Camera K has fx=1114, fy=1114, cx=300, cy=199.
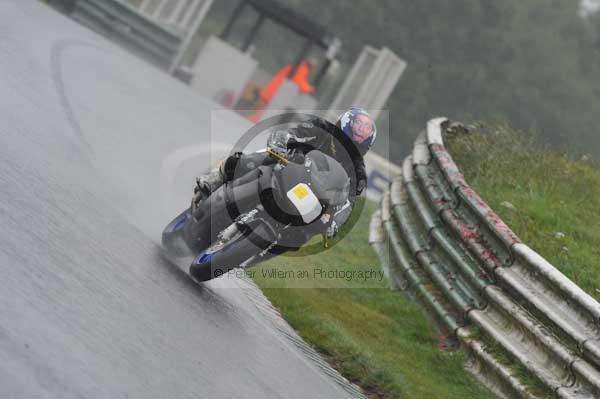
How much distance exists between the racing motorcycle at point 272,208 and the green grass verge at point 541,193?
318 centimetres

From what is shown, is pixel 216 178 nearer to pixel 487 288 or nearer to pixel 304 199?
pixel 304 199

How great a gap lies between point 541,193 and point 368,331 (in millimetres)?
3883

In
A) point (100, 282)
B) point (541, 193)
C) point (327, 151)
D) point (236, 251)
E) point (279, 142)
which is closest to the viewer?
point (100, 282)

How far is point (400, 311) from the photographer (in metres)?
11.7

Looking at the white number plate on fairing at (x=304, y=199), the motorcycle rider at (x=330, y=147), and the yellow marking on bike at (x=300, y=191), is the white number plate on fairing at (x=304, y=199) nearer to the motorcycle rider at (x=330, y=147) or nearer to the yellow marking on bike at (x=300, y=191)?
the yellow marking on bike at (x=300, y=191)

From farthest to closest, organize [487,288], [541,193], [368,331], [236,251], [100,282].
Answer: [541,193], [368,331], [487,288], [236,251], [100,282]

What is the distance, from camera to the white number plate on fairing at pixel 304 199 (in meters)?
8.50

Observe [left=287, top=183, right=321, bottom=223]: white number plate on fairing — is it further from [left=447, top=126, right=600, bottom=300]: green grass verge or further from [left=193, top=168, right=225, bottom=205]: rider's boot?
[left=447, top=126, right=600, bottom=300]: green grass verge

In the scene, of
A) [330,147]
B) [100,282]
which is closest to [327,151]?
[330,147]

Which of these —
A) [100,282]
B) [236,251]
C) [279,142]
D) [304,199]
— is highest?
[279,142]

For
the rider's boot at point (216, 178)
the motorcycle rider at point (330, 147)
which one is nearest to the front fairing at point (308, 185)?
the motorcycle rider at point (330, 147)

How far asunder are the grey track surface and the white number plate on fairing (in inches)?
41.8

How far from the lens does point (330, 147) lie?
32.1 feet

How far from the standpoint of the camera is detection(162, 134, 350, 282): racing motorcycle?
8.63 m
